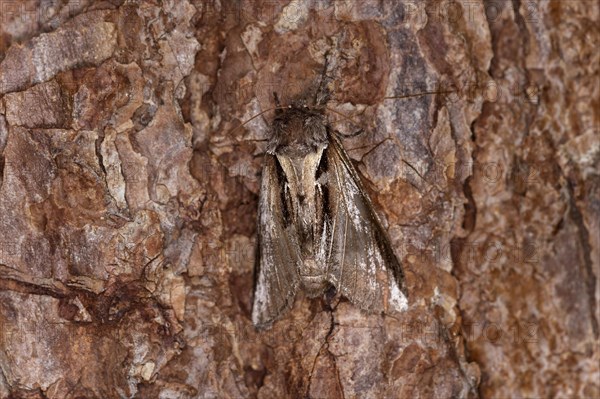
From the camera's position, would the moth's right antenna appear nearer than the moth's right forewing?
Yes

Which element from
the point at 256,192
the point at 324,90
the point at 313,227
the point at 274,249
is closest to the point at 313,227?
the point at 313,227

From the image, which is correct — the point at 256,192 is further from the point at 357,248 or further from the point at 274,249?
the point at 357,248

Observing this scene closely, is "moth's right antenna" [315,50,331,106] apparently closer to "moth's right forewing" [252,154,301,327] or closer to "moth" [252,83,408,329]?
"moth" [252,83,408,329]

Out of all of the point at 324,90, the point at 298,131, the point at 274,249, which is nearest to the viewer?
the point at 324,90

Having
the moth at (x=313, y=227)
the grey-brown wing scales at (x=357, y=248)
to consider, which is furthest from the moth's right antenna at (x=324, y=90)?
the grey-brown wing scales at (x=357, y=248)

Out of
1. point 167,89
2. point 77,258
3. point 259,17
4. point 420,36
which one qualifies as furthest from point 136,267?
point 420,36

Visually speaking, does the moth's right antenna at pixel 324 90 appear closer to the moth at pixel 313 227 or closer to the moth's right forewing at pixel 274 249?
the moth at pixel 313 227

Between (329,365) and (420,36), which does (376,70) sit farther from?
(329,365)

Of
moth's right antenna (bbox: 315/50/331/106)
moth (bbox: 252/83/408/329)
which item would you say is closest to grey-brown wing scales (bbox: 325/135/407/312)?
moth (bbox: 252/83/408/329)
